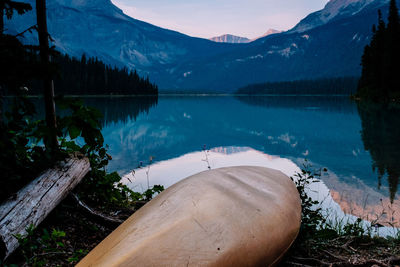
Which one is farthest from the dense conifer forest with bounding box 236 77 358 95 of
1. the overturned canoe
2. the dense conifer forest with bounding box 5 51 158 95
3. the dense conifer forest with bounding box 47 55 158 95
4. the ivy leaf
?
the ivy leaf

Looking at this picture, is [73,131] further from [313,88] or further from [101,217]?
[313,88]

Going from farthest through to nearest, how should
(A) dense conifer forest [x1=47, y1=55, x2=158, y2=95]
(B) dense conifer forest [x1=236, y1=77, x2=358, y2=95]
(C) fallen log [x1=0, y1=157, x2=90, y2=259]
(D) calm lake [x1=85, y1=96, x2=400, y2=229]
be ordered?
1. (B) dense conifer forest [x1=236, y1=77, x2=358, y2=95]
2. (A) dense conifer forest [x1=47, y1=55, x2=158, y2=95]
3. (D) calm lake [x1=85, y1=96, x2=400, y2=229]
4. (C) fallen log [x1=0, y1=157, x2=90, y2=259]

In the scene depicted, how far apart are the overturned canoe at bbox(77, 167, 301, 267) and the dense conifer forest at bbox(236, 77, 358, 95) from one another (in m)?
120

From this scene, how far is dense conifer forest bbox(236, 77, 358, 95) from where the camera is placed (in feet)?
416

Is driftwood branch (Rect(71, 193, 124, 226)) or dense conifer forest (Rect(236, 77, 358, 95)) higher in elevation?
driftwood branch (Rect(71, 193, 124, 226))

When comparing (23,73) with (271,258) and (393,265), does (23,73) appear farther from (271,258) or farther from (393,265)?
(393,265)

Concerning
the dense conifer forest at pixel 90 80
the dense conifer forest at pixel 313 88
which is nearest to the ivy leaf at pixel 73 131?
the dense conifer forest at pixel 90 80

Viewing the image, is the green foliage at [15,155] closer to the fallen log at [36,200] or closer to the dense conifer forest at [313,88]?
the fallen log at [36,200]

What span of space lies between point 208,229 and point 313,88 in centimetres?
15658

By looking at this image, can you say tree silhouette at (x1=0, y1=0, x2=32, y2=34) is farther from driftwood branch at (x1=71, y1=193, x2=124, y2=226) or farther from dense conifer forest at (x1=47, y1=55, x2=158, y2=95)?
dense conifer forest at (x1=47, y1=55, x2=158, y2=95)

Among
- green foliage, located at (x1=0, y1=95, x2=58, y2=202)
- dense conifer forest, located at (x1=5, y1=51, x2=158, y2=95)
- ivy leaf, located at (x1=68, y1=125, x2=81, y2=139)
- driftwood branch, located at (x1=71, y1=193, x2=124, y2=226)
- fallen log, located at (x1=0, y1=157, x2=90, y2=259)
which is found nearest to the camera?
fallen log, located at (x1=0, y1=157, x2=90, y2=259)

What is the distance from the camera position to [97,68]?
3679 inches

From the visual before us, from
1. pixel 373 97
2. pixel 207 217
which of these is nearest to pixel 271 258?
pixel 207 217

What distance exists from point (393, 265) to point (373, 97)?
155 feet
